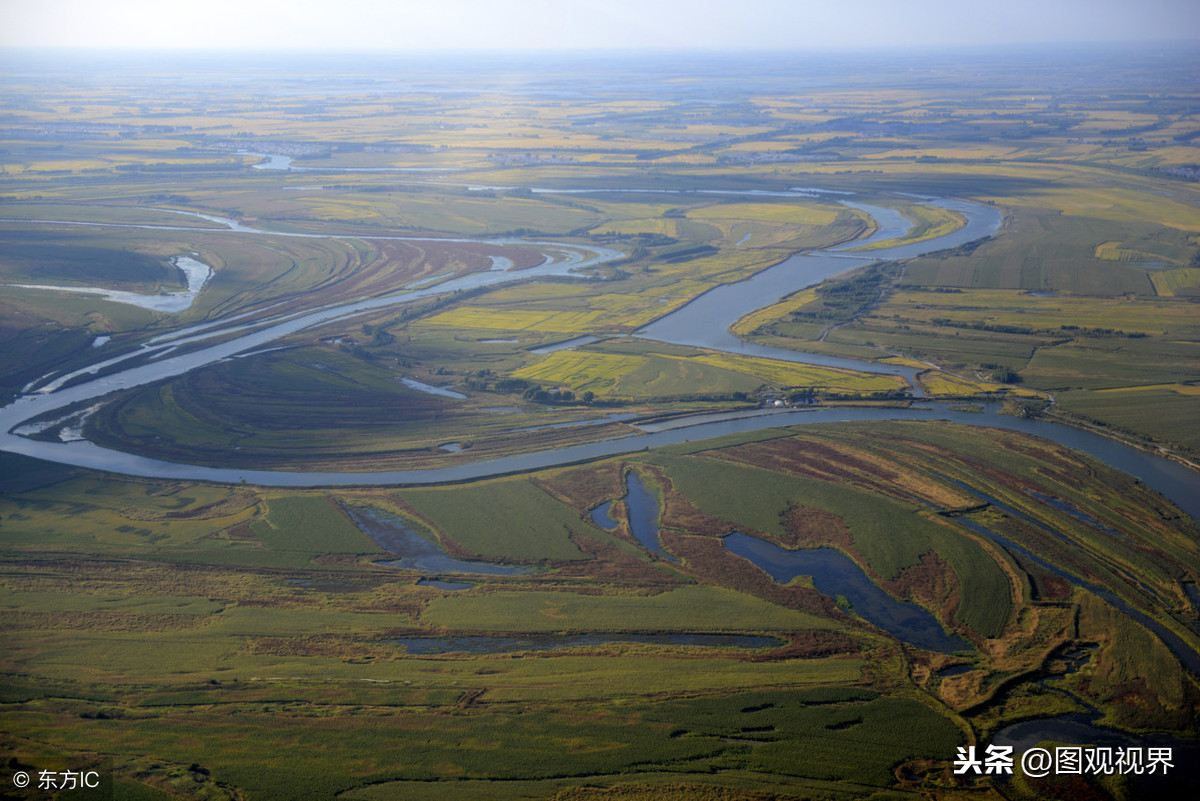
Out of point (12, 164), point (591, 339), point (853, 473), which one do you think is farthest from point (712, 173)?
point (12, 164)

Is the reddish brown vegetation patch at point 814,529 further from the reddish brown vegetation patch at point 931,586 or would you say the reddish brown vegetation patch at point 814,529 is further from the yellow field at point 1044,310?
the yellow field at point 1044,310

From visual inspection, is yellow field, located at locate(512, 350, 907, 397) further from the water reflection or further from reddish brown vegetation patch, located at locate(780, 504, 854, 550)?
the water reflection

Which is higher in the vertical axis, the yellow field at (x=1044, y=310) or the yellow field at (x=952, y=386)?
the yellow field at (x=1044, y=310)

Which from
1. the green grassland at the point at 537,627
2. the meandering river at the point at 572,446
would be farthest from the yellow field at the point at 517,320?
the green grassland at the point at 537,627

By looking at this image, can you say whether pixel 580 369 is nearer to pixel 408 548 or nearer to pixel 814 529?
pixel 408 548

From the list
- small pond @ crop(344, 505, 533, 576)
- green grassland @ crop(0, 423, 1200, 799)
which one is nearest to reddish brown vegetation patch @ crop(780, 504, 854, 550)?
green grassland @ crop(0, 423, 1200, 799)

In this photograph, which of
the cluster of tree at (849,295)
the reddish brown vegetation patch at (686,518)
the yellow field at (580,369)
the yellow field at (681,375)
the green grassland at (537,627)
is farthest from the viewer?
the cluster of tree at (849,295)

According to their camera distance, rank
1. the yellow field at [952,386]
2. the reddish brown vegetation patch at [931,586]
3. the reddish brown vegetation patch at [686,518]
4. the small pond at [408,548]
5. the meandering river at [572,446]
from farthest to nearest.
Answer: the yellow field at [952,386]
the meandering river at [572,446]
the reddish brown vegetation patch at [686,518]
the small pond at [408,548]
the reddish brown vegetation patch at [931,586]

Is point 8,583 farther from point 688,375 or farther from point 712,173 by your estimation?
point 712,173

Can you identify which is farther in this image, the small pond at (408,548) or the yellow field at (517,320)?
the yellow field at (517,320)
